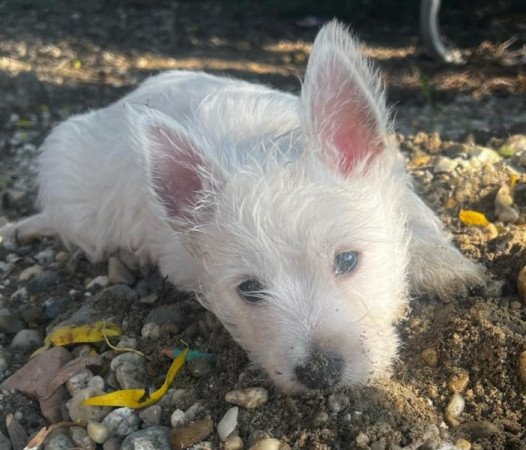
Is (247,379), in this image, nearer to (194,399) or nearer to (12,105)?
(194,399)

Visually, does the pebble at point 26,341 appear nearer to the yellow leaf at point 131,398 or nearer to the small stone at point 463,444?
the yellow leaf at point 131,398

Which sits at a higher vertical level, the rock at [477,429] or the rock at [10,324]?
the rock at [477,429]

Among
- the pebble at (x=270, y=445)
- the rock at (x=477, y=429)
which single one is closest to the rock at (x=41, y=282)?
the pebble at (x=270, y=445)

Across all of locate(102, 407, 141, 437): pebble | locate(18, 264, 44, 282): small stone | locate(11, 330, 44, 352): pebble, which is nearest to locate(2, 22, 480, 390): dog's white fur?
locate(102, 407, 141, 437): pebble

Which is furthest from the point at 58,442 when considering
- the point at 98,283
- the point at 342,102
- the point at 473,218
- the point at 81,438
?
the point at 473,218

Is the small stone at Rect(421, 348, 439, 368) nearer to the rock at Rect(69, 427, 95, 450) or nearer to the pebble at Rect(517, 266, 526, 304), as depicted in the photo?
the pebble at Rect(517, 266, 526, 304)

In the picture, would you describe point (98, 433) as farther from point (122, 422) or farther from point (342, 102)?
point (342, 102)
